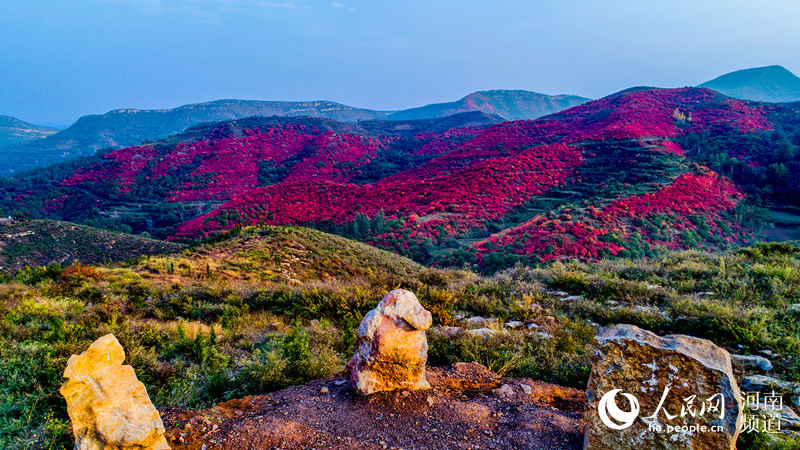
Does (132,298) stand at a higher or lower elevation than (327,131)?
lower

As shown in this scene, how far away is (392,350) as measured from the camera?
13.4ft

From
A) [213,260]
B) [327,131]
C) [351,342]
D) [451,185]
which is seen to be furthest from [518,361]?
[327,131]

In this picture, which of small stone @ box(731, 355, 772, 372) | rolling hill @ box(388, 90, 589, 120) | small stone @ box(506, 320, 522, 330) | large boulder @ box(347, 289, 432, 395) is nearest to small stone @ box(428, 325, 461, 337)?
small stone @ box(506, 320, 522, 330)

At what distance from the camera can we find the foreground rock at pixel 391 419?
3338mm

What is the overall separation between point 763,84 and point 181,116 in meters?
255

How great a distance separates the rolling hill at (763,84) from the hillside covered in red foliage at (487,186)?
345 feet

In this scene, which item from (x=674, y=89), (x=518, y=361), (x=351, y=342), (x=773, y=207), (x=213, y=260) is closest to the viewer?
(x=518, y=361)

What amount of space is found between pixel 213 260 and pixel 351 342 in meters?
9.89

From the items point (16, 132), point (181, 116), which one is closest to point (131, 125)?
point (181, 116)

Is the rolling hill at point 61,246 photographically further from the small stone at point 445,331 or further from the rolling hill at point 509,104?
the rolling hill at point 509,104

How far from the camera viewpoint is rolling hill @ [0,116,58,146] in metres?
140

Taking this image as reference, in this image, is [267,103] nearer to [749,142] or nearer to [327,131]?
[327,131]

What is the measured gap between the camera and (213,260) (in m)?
13.4

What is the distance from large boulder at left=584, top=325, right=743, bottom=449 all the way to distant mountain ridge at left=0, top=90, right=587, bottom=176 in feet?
491
